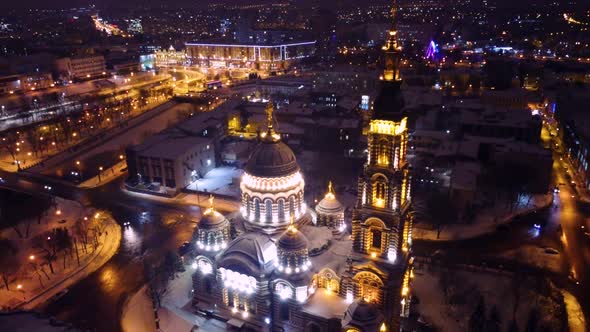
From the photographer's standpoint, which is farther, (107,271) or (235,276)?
(107,271)

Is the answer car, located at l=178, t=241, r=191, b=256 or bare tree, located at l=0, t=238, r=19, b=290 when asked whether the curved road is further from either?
bare tree, located at l=0, t=238, r=19, b=290

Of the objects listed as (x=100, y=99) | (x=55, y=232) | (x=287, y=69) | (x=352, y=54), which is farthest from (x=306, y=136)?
(x=352, y=54)

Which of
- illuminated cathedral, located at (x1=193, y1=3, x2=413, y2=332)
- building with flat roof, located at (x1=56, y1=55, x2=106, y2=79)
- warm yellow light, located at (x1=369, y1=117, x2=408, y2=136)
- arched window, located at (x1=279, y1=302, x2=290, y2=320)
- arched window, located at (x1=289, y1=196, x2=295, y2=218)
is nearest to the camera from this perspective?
warm yellow light, located at (x1=369, y1=117, x2=408, y2=136)

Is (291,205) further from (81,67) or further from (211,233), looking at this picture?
(81,67)

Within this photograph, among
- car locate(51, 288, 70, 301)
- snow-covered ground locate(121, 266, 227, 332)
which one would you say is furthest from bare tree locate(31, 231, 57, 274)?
snow-covered ground locate(121, 266, 227, 332)

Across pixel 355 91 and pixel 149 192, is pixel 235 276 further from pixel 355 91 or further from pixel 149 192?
pixel 355 91

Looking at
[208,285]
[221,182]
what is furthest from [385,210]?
[221,182]

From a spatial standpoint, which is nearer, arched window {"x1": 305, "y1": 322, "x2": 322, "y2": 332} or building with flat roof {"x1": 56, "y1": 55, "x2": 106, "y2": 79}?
arched window {"x1": 305, "y1": 322, "x2": 322, "y2": 332}
